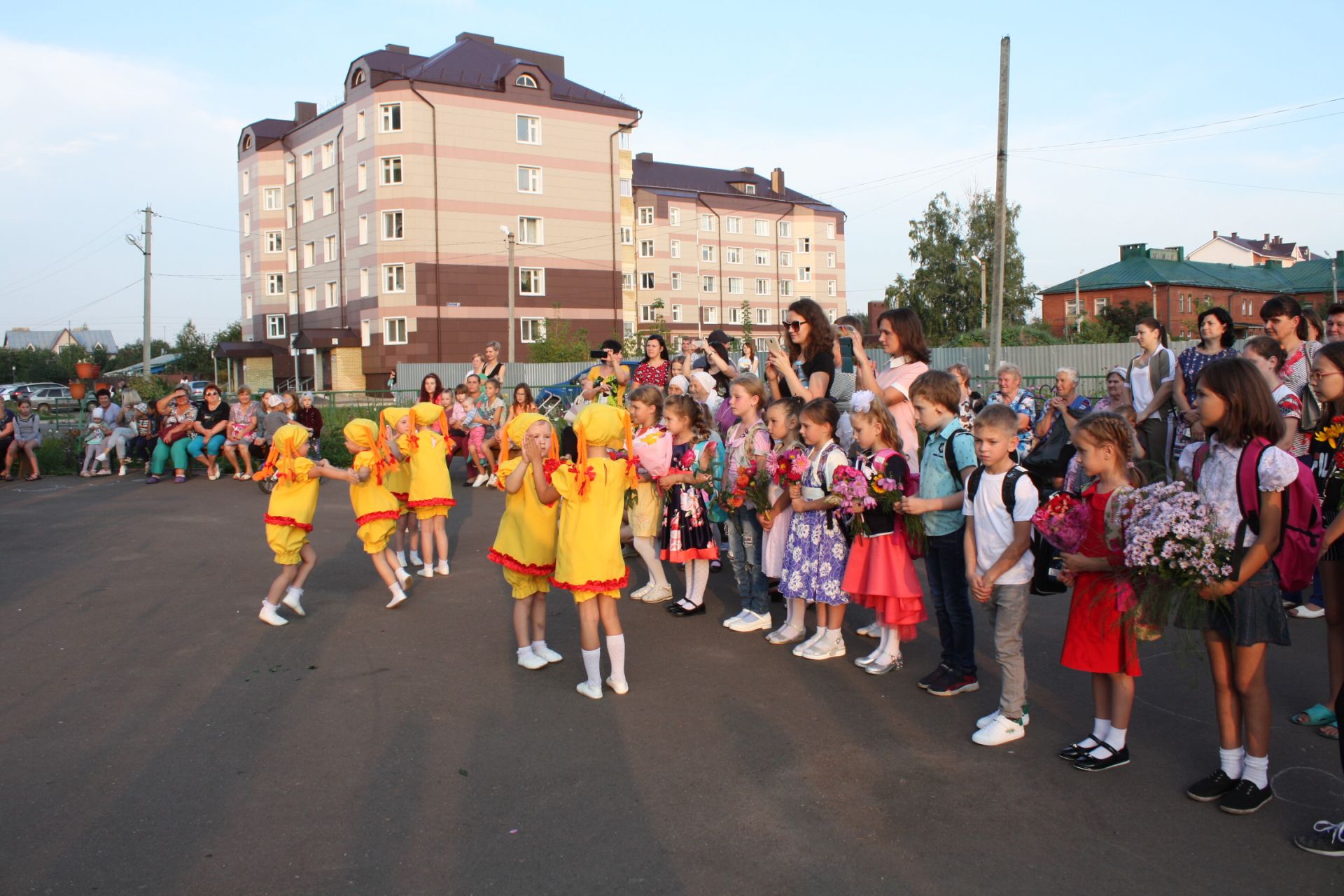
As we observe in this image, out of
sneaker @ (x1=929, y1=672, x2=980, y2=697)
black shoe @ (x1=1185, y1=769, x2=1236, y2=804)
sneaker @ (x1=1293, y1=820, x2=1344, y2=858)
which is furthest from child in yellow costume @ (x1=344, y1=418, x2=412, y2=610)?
sneaker @ (x1=1293, y1=820, x2=1344, y2=858)

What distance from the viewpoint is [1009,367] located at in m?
11.8

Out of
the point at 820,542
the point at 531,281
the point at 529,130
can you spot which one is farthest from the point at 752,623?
the point at 529,130

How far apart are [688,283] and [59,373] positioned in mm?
55777

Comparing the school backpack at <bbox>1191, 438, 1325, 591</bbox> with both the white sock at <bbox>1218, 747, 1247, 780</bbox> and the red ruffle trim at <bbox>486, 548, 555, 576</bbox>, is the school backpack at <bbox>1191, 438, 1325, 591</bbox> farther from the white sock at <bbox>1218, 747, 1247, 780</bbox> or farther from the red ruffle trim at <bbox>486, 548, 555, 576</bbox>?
the red ruffle trim at <bbox>486, 548, 555, 576</bbox>

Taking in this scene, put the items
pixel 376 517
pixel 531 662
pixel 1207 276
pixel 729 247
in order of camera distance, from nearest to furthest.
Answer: pixel 531 662
pixel 376 517
pixel 1207 276
pixel 729 247

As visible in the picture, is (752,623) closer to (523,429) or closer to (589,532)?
(589,532)

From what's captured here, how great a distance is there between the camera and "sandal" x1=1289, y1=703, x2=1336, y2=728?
516 centimetres

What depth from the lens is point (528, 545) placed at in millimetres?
6391

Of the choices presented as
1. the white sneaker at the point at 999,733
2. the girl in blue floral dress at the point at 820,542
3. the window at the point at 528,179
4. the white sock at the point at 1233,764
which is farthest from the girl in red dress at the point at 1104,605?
the window at the point at 528,179

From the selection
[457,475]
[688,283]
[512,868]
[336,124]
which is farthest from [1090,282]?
[512,868]

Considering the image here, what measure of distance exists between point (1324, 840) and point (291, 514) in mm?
7114

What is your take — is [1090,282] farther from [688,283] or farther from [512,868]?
[512,868]

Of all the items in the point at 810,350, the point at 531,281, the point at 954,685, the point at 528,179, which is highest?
the point at 528,179

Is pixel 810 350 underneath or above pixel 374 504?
above
